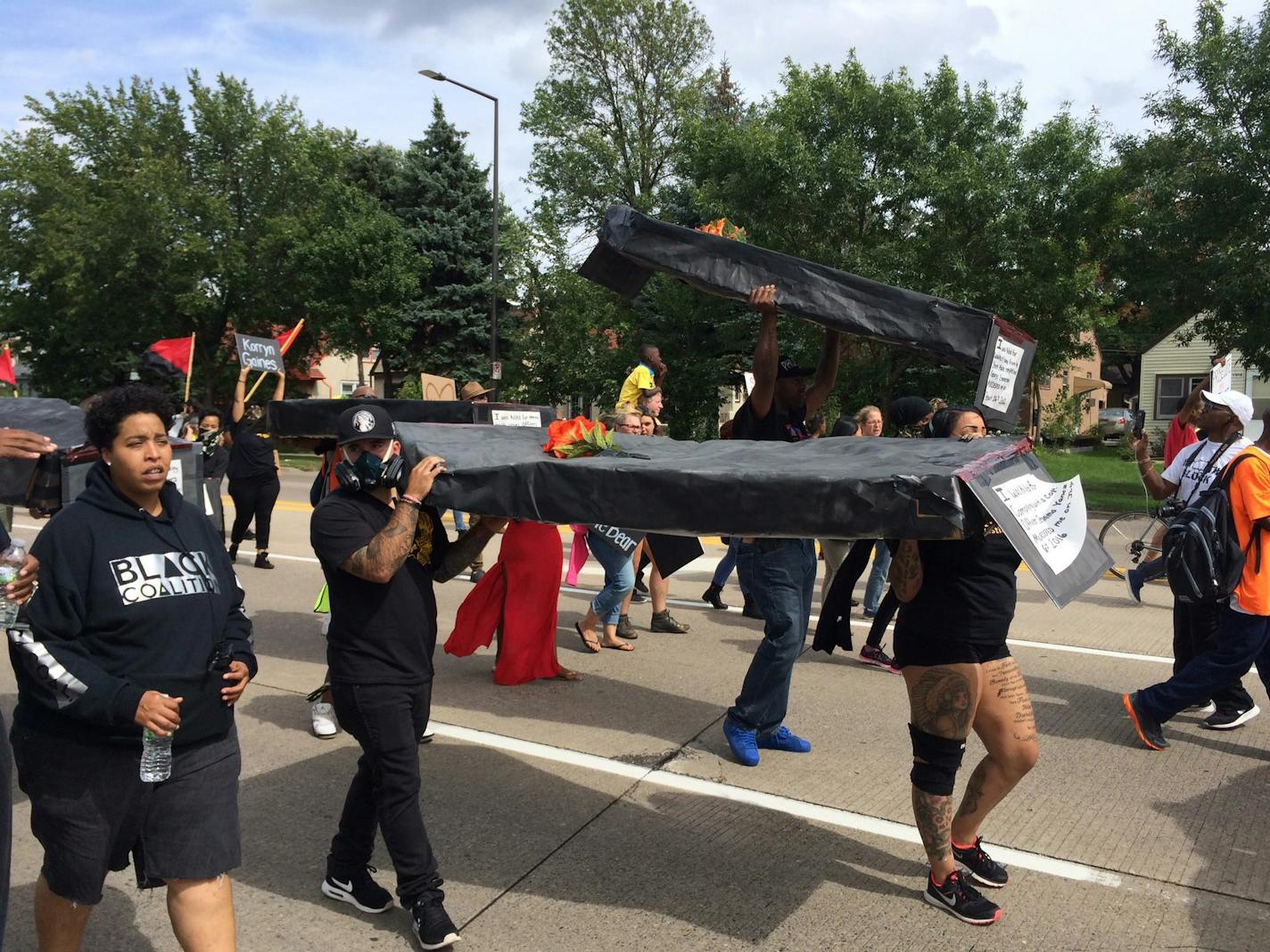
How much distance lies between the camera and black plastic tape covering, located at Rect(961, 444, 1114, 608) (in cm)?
271

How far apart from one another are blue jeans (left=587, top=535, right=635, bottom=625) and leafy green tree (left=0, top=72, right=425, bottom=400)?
2690 centimetres

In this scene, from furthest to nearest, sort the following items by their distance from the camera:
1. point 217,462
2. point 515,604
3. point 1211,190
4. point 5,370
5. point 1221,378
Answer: point 1211,190
point 5,370
point 217,462
point 1221,378
point 515,604

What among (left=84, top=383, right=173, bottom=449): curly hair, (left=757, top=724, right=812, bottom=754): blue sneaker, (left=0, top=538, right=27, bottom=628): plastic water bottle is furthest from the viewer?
(left=757, top=724, right=812, bottom=754): blue sneaker

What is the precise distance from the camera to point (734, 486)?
2.90m

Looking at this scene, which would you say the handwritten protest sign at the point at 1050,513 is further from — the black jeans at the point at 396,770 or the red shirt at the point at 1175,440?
the red shirt at the point at 1175,440

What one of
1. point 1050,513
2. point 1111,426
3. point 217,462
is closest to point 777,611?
point 1050,513

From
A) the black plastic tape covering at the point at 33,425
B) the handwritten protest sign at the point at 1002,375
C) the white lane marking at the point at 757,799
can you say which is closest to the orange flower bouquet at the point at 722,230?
the handwritten protest sign at the point at 1002,375

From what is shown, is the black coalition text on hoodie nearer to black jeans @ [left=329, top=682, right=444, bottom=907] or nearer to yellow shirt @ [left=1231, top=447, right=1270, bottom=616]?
black jeans @ [left=329, top=682, right=444, bottom=907]

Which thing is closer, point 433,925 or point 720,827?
point 433,925

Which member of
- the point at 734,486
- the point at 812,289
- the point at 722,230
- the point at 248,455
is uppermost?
the point at 722,230

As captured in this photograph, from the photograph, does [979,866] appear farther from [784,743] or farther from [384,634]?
[384,634]

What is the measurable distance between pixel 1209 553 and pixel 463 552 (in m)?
3.71

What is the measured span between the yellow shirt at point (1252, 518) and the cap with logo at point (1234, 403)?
0.73 m

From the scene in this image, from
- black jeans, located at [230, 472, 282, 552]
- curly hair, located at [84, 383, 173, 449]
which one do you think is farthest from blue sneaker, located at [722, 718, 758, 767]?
black jeans, located at [230, 472, 282, 552]
